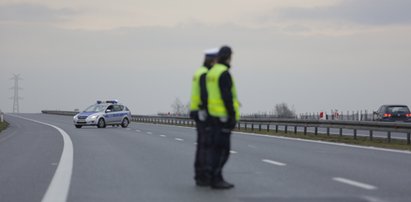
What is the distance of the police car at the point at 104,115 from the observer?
1619 inches

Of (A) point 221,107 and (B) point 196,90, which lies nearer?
(A) point 221,107

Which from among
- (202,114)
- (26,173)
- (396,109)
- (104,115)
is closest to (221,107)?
(202,114)

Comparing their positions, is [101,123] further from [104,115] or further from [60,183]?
[60,183]

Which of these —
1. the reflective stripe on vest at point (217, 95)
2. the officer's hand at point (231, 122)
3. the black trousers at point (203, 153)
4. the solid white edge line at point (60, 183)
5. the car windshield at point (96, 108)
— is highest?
the car windshield at point (96, 108)

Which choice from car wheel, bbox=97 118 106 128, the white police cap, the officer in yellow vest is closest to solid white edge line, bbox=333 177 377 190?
the officer in yellow vest

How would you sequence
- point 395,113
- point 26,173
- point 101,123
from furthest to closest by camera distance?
point 101,123
point 395,113
point 26,173

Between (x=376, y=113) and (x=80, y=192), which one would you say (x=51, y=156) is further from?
(x=376, y=113)

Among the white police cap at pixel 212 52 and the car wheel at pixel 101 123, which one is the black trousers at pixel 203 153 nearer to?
the white police cap at pixel 212 52

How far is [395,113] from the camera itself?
35.1 metres

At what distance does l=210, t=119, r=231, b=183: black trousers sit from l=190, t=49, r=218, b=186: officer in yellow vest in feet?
0.24

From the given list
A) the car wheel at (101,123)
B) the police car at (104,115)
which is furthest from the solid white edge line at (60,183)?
the car wheel at (101,123)

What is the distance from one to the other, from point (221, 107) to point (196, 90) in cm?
63

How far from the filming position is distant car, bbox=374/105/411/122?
35.0 metres

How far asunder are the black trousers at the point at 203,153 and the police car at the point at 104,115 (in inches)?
1250
